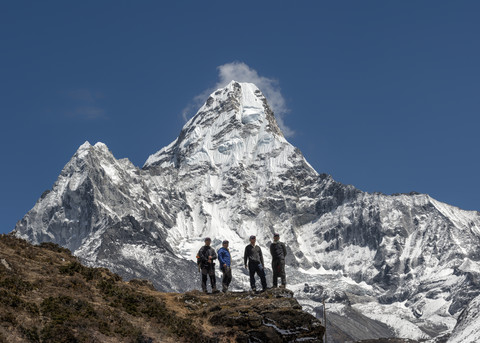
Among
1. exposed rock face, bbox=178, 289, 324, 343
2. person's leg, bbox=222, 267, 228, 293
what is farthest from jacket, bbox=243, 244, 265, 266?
exposed rock face, bbox=178, 289, 324, 343

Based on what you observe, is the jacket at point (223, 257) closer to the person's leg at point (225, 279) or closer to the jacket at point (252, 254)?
the person's leg at point (225, 279)

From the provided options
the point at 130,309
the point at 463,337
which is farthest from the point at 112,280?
the point at 463,337

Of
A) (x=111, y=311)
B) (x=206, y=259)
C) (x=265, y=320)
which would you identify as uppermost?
(x=206, y=259)

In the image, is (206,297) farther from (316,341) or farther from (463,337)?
(463,337)

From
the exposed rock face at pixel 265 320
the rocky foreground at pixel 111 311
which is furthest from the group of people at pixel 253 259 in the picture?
the exposed rock face at pixel 265 320

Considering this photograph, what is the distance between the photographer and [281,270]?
3891cm

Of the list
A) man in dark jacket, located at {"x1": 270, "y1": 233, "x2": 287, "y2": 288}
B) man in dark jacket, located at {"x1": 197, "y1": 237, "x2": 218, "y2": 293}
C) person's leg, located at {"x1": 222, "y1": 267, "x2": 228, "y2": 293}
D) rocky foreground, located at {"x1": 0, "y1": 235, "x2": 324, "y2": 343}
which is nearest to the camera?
rocky foreground, located at {"x1": 0, "y1": 235, "x2": 324, "y2": 343}

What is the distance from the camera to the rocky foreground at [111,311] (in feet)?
89.8

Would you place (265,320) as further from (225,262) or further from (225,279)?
(225,279)

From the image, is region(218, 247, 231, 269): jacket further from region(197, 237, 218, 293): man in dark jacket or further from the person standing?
region(197, 237, 218, 293): man in dark jacket

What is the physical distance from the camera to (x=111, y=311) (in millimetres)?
30672

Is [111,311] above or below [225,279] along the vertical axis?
below

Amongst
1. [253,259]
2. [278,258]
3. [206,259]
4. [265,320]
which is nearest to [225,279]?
[206,259]

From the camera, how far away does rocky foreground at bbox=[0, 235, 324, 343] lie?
89.8ft
